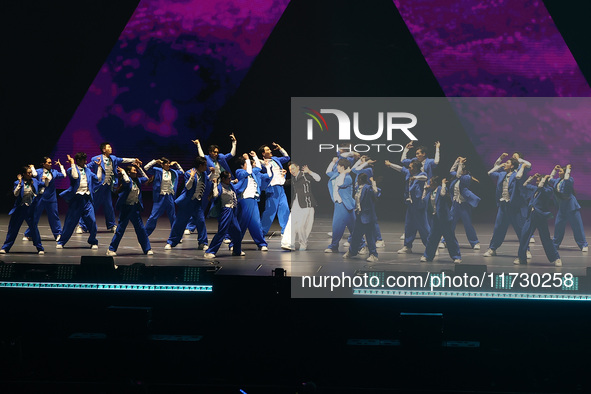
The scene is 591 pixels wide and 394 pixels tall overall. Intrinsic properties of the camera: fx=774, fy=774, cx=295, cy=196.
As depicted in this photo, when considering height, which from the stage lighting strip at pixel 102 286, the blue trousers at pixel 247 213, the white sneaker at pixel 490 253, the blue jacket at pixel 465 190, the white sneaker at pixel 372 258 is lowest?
the stage lighting strip at pixel 102 286

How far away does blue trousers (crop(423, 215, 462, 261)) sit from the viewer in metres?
9.30

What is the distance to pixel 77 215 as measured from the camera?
10.4 m

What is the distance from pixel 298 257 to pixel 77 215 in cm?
309

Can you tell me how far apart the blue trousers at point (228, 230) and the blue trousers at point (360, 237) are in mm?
1466

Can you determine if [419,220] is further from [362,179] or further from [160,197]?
[160,197]

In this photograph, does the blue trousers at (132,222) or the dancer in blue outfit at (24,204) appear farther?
the dancer in blue outfit at (24,204)

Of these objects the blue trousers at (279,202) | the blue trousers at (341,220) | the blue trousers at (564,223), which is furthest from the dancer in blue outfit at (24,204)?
the blue trousers at (564,223)

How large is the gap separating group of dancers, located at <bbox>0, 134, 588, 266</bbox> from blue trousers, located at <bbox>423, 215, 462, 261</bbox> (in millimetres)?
12

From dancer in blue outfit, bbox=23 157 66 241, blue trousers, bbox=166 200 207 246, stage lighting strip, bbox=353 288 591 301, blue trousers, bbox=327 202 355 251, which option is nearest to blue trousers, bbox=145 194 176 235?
blue trousers, bbox=166 200 207 246

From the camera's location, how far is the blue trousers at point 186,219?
10500mm

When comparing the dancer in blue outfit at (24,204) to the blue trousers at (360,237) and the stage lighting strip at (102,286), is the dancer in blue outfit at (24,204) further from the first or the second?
the blue trousers at (360,237)

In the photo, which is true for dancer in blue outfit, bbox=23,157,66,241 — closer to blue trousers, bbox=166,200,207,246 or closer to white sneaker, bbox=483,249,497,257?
blue trousers, bbox=166,200,207,246
